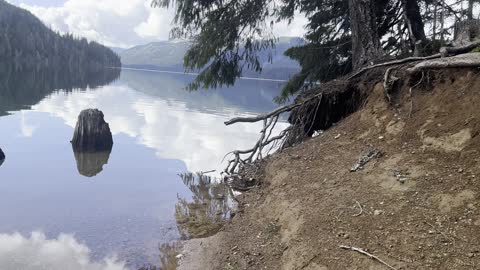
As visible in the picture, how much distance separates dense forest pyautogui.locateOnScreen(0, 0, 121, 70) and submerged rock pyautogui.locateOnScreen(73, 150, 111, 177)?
93.4 meters

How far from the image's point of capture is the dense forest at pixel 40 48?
103069 millimetres

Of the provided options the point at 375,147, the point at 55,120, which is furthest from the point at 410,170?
the point at 55,120

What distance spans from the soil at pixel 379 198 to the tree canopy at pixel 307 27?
3.16 m

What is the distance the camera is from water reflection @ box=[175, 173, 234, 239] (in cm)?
670

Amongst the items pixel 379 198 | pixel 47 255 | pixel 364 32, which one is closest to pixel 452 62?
pixel 379 198

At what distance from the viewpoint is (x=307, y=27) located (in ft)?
34.9

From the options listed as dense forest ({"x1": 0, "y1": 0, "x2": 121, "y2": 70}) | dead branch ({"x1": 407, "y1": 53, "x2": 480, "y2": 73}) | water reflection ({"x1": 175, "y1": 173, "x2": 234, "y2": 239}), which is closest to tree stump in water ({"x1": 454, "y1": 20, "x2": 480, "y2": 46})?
dead branch ({"x1": 407, "y1": 53, "x2": 480, "y2": 73})

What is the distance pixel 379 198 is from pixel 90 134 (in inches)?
504

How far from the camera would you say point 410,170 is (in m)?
4.46

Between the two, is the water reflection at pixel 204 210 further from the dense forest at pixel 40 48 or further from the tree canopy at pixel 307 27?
the dense forest at pixel 40 48

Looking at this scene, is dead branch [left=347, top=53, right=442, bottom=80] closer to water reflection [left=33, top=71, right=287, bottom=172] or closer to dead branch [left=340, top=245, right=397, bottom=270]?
dead branch [left=340, top=245, right=397, bottom=270]

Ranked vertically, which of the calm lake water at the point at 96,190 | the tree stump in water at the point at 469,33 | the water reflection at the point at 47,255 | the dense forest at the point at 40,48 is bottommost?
the water reflection at the point at 47,255

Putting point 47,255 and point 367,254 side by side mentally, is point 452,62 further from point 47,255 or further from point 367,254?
point 47,255

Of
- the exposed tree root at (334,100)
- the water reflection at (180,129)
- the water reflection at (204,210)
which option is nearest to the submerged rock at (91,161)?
the water reflection at (180,129)
